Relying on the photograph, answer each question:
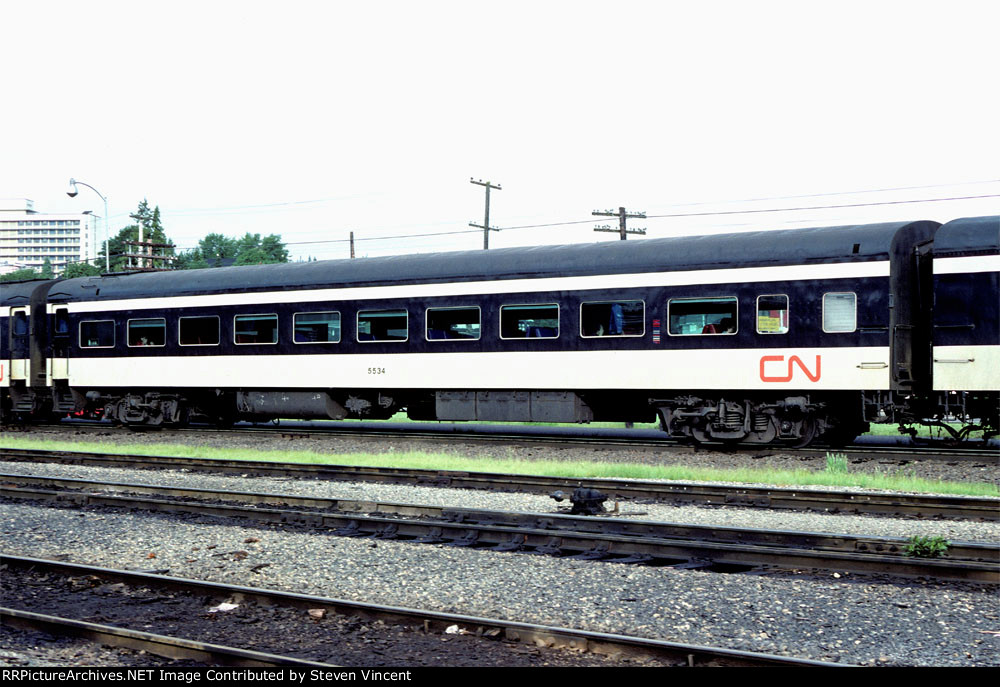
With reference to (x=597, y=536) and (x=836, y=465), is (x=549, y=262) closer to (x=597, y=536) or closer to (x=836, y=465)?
(x=836, y=465)

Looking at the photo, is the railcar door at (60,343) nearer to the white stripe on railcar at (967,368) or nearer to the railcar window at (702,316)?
the railcar window at (702,316)

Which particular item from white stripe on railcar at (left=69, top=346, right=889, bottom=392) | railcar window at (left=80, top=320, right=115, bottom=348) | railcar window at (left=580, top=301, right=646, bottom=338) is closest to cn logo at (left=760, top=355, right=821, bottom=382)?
Answer: white stripe on railcar at (left=69, top=346, right=889, bottom=392)

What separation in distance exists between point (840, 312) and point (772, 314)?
1.03m

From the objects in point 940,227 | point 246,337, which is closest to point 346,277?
point 246,337

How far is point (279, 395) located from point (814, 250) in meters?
11.2

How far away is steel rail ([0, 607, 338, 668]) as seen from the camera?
5773 millimetres

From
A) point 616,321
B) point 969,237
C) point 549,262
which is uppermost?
point 969,237

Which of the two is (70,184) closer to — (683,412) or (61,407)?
(61,407)

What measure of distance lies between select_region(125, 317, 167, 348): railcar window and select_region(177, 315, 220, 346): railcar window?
0.54 metres

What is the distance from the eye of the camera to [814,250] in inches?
605

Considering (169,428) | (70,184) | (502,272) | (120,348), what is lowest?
(169,428)

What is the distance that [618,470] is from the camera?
46.0ft

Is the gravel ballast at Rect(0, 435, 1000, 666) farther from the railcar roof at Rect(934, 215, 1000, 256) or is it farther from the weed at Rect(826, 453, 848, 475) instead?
the railcar roof at Rect(934, 215, 1000, 256)

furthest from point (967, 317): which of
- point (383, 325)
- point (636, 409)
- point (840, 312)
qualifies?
point (383, 325)
